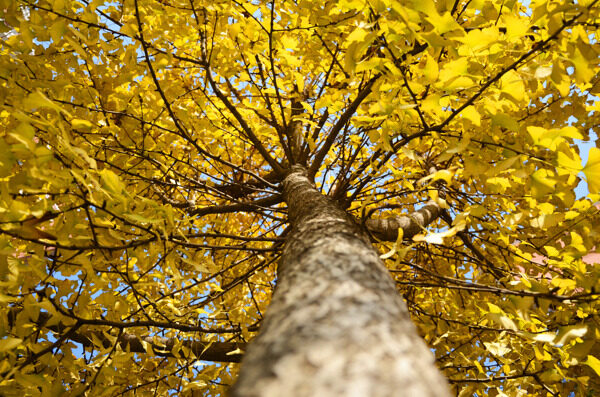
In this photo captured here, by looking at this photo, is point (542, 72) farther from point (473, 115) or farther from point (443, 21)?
point (443, 21)

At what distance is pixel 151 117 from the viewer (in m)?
2.50

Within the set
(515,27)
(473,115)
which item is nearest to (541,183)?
(473,115)

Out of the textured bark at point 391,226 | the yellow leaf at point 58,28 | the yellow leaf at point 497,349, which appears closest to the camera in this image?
the yellow leaf at point 58,28

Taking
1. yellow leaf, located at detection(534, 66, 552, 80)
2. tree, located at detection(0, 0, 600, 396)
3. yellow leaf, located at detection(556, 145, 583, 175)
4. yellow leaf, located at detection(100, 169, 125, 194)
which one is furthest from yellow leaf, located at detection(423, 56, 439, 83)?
yellow leaf, located at detection(100, 169, 125, 194)

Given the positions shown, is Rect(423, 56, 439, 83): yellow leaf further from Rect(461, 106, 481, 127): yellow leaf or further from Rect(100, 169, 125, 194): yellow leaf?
Rect(100, 169, 125, 194): yellow leaf

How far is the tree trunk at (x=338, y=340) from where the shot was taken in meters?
0.54

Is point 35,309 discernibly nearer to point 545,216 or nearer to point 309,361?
point 309,361

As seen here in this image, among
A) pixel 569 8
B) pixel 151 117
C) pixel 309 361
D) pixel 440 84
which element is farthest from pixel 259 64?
pixel 309 361

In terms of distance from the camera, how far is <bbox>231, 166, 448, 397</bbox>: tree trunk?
543mm

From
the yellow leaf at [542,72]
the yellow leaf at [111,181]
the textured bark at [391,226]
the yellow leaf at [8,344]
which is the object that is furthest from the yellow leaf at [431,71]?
the yellow leaf at [8,344]

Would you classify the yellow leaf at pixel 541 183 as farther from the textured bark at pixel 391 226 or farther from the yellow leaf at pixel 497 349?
the textured bark at pixel 391 226

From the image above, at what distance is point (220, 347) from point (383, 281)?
2001mm

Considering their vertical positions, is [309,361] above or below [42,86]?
below

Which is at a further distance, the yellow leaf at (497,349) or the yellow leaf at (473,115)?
the yellow leaf at (497,349)
